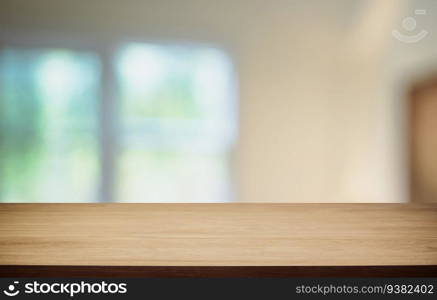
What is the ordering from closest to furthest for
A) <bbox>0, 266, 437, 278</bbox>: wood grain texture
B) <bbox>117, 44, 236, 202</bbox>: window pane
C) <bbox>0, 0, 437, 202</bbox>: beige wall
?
<bbox>0, 266, 437, 278</bbox>: wood grain texture
<bbox>0, 0, 437, 202</bbox>: beige wall
<bbox>117, 44, 236, 202</bbox>: window pane

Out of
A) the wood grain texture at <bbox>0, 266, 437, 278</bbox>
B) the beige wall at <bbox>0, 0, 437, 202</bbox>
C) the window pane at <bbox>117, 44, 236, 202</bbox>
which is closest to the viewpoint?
the wood grain texture at <bbox>0, 266, 437, 278</bbox>

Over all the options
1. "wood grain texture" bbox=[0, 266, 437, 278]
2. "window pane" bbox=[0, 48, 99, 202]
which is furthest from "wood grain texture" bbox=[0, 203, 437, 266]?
"window pane" bbox=[0, 48, 99, 202]

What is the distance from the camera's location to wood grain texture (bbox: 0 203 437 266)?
414 millimetres

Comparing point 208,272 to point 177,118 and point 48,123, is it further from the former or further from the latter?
point 48,123

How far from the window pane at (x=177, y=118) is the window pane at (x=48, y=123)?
274mm

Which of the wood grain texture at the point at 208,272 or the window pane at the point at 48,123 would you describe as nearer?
the wood grain texture at the point at 208,272

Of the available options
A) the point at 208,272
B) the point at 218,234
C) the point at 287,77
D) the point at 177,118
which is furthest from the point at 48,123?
the point at 208,272

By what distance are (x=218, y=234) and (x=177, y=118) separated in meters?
3.13

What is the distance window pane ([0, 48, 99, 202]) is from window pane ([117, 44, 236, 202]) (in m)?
0.27

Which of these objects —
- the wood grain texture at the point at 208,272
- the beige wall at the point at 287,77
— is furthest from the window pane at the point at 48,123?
the wood grain texture at the point at 208,272

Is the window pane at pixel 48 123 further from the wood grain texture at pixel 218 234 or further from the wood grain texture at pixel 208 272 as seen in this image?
the wood grain texture at pixel 208 272

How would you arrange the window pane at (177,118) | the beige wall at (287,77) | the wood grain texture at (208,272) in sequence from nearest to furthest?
1. the wood grain texture at (208,272)
2. the beige wall at (287,77)
3. the window pane at (177,118)

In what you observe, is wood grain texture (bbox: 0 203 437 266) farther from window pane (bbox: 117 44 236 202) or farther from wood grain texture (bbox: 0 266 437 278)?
window pane (bbox: 117 44 236 202)

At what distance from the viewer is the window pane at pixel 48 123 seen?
361 cm
